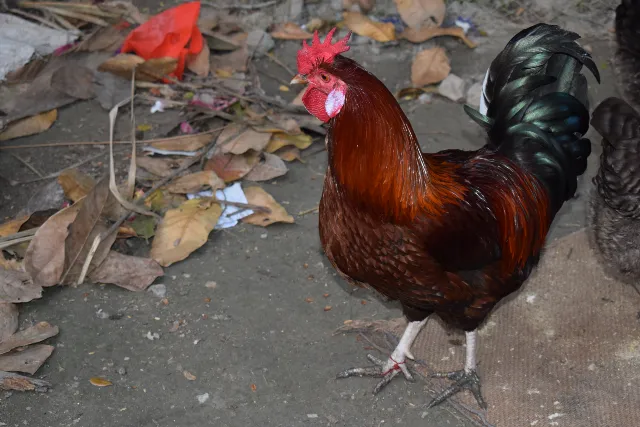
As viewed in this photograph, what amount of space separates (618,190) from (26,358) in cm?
286

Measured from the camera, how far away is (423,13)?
18.6 ft

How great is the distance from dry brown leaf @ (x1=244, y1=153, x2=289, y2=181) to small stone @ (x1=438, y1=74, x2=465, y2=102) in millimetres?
1353

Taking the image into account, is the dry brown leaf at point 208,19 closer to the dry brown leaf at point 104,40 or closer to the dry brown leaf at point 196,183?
the dry brown leaf at point 104,40

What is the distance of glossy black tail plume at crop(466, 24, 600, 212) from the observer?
3.21m

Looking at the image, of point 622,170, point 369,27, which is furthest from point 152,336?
point 369,27

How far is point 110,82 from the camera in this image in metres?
5.16

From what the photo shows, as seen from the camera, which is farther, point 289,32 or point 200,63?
point 289,32

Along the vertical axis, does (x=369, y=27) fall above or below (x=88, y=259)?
above

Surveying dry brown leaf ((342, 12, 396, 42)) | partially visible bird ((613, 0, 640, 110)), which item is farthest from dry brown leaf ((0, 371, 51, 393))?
dry brown leaf ((342, 12, 396, 42))

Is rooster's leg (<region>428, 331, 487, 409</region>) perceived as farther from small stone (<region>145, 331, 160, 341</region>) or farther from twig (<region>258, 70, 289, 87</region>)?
twig (<region>258, 70, 289, 87</region>)

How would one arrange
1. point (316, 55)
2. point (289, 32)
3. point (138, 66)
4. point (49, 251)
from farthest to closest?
point (289, 32) → point (138, 66) → point (49, 251) → point (316, 55)

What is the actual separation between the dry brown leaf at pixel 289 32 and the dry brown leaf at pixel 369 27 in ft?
1.09

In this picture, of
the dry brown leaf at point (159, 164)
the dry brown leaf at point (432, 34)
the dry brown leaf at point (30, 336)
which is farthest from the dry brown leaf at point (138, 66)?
the dry brown leaf at point (30, 336)

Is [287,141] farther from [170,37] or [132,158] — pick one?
[170,37]
